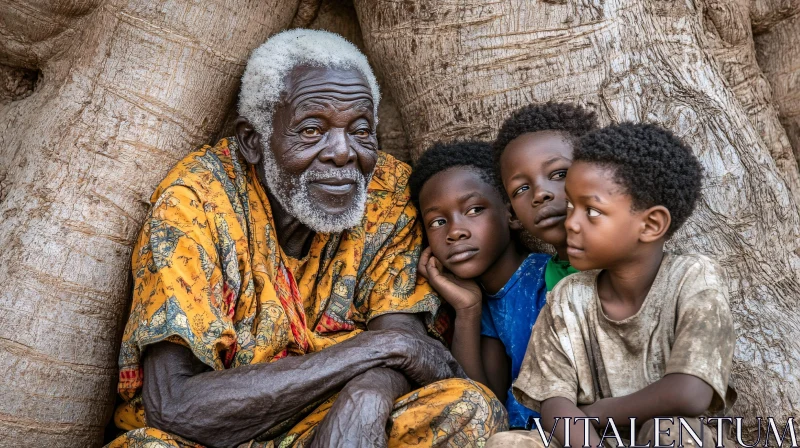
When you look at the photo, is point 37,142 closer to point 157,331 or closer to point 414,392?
point 157,331

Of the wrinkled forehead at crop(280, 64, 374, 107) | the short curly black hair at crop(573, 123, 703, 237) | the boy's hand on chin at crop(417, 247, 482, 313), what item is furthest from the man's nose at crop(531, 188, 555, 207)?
the wrinkled forehead at crop(280, 64, 374, 107)

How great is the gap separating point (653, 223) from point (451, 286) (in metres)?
1.07

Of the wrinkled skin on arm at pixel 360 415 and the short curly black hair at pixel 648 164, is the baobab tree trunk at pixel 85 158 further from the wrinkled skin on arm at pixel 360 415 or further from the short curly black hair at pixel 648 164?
the short curly black hair at pixel 648 164

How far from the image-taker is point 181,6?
3701mm

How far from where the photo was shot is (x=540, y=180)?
10.3 ft

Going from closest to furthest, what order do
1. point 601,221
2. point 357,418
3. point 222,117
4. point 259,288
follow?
point 601,221, point 357,418, point 259,288, point 222,117

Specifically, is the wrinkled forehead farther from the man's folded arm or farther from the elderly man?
the man's folded arm

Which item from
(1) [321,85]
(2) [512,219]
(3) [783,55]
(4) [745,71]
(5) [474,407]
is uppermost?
(3) [783,55]

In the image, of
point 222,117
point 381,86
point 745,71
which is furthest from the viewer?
point 381,86

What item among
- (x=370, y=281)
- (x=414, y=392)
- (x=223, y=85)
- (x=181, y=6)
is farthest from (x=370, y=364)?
(x=181, y=6)

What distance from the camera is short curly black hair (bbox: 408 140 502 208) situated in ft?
11.8

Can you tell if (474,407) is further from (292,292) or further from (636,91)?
(636,91)

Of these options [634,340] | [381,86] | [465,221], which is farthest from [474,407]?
[381,86]

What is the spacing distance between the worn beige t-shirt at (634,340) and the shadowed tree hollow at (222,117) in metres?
0.72
